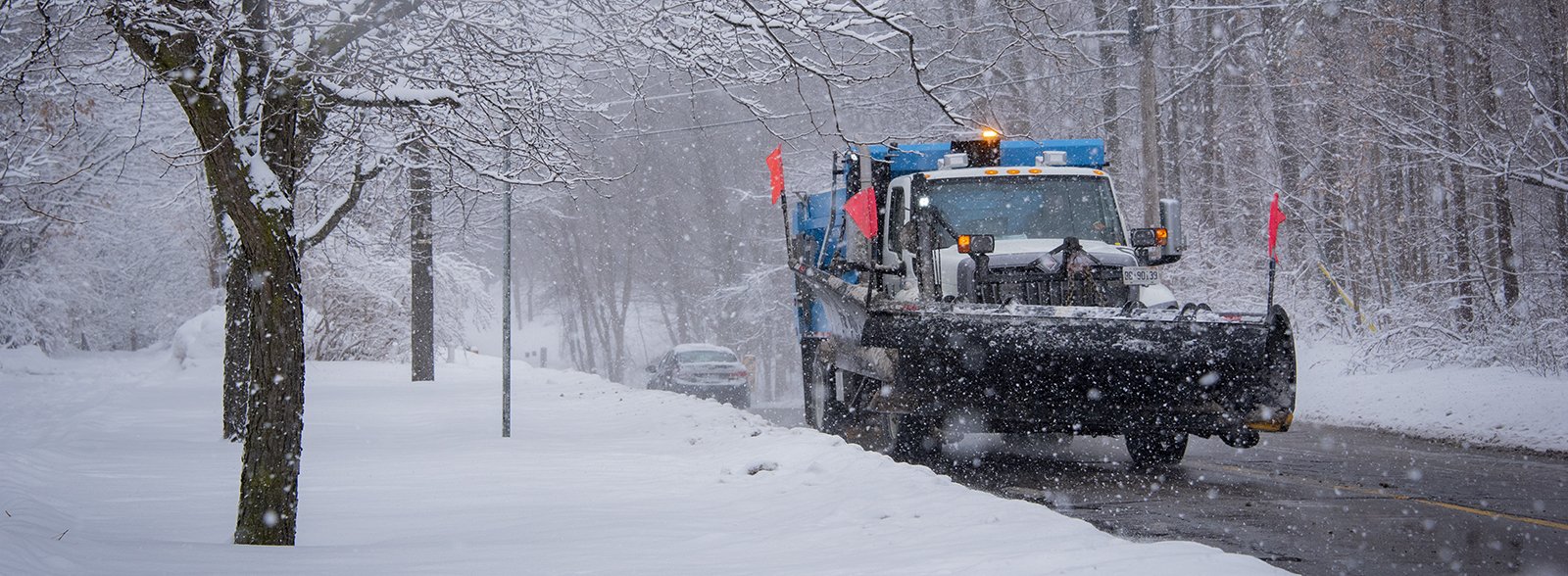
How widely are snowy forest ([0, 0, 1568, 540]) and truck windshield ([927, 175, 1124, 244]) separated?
93 centimetres

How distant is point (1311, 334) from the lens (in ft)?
71.3

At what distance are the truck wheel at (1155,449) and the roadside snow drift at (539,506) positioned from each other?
2.63m

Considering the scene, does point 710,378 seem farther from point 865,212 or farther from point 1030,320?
point 1030,320

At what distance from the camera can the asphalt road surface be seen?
A: 234 inches

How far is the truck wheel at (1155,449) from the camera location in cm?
988

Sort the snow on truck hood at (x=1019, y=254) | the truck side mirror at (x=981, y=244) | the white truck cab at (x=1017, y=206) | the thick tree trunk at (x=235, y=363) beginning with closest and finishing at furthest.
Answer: the truck side mirror at (x=981, y=244) → the snow on truck hood at (x=1019, y=254) → the white truck cab at (x=1017, y=206) → the thick tree trunk at (x=235, y=363)

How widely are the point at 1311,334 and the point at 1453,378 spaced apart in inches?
282

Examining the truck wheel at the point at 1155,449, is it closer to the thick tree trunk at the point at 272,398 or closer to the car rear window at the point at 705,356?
the thick tree trunk at the point at 272,398

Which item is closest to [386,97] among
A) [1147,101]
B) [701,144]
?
[1147,101]

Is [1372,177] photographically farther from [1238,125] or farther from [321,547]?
[321,547]

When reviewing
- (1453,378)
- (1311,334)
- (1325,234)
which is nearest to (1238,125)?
(1325,234)

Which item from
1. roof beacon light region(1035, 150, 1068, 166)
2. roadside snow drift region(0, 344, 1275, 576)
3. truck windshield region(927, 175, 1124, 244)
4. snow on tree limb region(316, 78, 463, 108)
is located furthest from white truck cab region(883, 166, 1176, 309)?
snow on tree limb region(316, 78, 463, 108)

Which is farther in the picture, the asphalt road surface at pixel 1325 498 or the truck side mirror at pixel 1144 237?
the truck side mirror at pixel 1144 237

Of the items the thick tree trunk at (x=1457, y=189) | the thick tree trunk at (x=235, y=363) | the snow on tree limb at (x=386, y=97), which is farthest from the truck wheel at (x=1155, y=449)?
the thick tree trunk at (x=1457, y=189)
